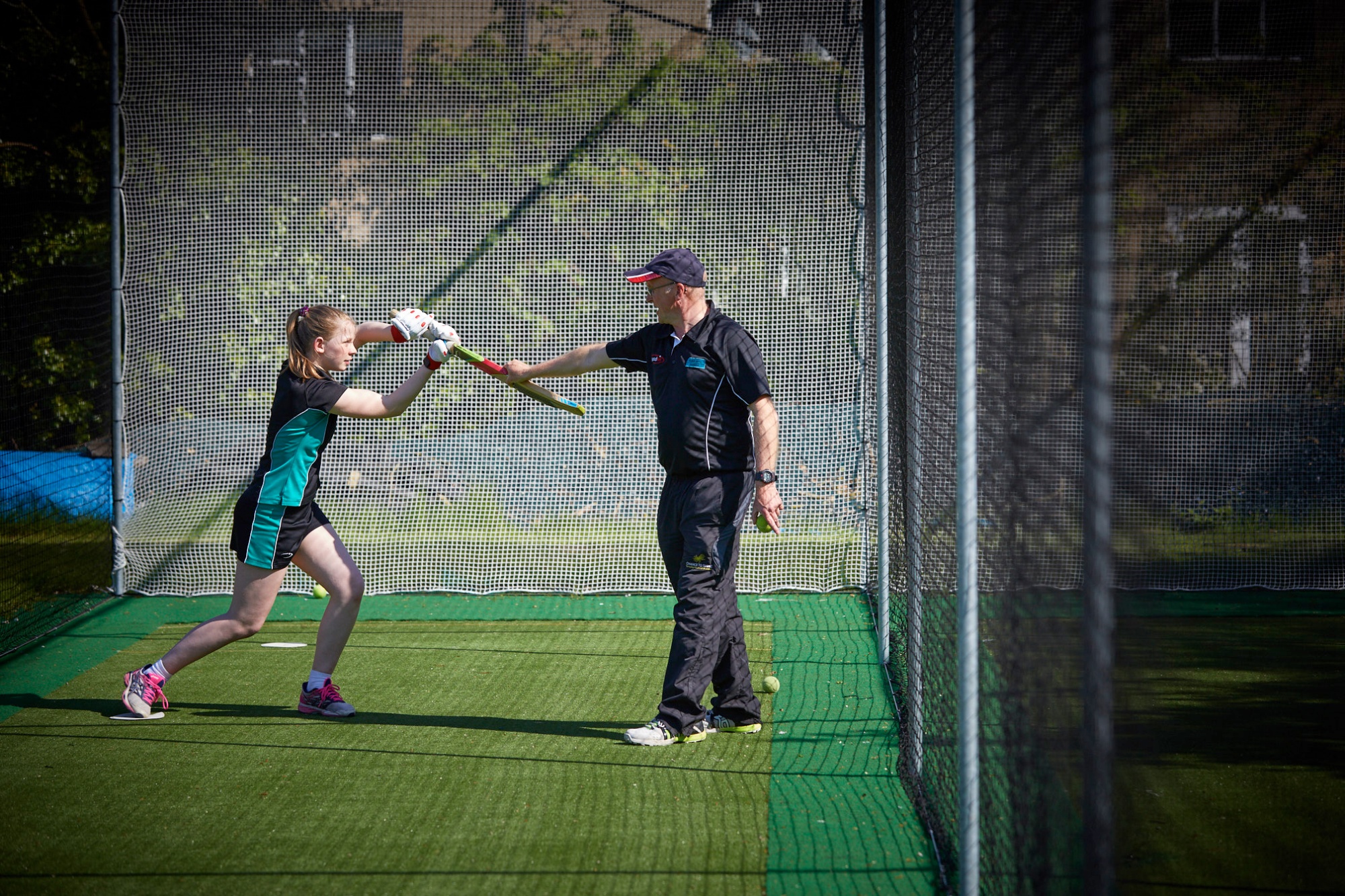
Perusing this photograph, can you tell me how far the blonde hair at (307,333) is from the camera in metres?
4.36

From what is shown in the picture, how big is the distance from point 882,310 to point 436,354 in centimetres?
205

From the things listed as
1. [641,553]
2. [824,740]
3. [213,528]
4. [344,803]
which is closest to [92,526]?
[213,528]

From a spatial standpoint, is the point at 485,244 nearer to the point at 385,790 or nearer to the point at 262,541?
the point at 262,541

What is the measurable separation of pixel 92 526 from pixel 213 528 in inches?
32.9

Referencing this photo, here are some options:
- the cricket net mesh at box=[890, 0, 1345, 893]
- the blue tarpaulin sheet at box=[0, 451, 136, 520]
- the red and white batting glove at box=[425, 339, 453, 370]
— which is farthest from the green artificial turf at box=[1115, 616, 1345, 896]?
the blue tarpaulin sheet at box=[0, 451, 136, 520]

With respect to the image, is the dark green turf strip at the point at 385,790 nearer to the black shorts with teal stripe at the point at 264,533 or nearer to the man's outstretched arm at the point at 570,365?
the black shorts with teal stripe at the point at 264,533

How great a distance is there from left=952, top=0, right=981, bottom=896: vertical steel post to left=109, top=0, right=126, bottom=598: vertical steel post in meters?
6.43

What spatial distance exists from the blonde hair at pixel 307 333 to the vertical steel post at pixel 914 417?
2.23m

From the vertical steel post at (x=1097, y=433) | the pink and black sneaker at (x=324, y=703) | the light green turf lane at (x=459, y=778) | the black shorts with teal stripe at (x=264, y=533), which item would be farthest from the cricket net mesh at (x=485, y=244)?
the vertical steel post at (x=1097, y=433)

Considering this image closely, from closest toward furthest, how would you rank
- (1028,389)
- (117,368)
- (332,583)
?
(1028,389) → (332,583) → (117,368)

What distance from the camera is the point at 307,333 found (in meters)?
4.36

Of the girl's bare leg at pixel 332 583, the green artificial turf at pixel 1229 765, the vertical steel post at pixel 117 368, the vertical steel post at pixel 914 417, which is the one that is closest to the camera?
the green artificial turf at pixel 1229 765

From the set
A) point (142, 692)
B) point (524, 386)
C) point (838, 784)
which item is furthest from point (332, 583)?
point (838, 784)

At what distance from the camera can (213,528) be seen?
762 centimetres
